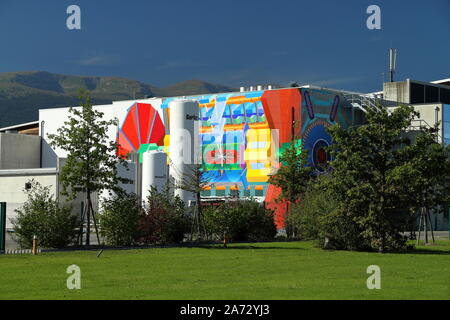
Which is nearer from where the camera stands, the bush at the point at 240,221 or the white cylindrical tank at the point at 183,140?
the bush at the point at 240,221

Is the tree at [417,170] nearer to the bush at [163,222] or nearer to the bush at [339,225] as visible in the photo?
the bush at [339,225]

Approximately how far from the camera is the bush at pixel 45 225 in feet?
120

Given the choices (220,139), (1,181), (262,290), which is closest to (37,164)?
(220,139)

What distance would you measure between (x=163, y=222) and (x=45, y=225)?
6.57 meters

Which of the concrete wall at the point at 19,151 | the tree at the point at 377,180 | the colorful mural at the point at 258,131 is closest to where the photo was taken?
the tree at the point at 377,180

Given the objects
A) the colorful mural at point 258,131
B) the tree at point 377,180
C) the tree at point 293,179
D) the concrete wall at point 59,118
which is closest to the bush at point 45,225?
the tree at point 377,180

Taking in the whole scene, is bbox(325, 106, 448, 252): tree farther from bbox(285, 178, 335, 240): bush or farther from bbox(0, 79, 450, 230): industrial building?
bbox(0, 79, 450, 230): industrial building

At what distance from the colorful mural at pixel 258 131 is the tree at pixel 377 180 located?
111ft

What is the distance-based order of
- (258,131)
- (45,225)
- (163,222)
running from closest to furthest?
1. (45,225)
2. (163,222)
3. (258,131)

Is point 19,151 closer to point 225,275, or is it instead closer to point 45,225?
point 45,225

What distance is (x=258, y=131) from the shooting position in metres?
74.7

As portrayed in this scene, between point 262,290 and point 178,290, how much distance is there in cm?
198

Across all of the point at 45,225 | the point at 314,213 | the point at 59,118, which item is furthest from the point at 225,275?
the point at 59,118

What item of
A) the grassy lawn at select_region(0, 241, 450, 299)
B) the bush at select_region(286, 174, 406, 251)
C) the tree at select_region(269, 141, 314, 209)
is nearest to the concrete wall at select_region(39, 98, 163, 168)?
the tree at select_region(269, 141, 314, 209)
